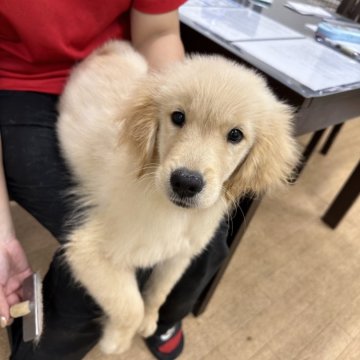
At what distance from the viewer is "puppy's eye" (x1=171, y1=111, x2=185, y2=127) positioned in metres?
0.71

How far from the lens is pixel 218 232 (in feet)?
3.29

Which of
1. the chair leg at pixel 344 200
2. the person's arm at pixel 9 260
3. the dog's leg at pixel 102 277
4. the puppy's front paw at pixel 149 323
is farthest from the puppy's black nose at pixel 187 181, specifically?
the chair leg at pixel 344 200

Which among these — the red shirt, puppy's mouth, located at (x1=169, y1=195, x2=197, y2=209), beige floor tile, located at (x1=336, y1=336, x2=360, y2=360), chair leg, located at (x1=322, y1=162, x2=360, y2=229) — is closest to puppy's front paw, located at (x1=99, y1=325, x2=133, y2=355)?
puppy's mouth, located at (x1=169, y1=195, x2=197, y2=209)

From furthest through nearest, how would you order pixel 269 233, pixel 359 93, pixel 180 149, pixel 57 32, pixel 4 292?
pixel 269 233
pixel 359 93
pixel 57 32
pixel 4 292
pixel 180 149

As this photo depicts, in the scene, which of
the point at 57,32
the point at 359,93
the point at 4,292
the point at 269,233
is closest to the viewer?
the point at 4,292

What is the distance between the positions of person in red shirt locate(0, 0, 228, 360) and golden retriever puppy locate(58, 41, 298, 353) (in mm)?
50

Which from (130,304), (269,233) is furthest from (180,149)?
(269,233)

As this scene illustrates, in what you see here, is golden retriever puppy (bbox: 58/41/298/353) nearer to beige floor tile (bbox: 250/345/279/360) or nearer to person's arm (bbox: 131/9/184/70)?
person's arm (bbox: 131/9/184/70)

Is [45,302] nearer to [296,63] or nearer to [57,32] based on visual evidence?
[57,32]

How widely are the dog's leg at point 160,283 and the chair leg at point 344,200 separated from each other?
46.8 inches

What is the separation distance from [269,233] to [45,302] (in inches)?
46.2

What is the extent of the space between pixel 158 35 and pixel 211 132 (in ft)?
1.80

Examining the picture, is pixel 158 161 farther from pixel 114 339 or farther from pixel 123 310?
pixel 114 339

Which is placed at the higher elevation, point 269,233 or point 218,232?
point 218,232
